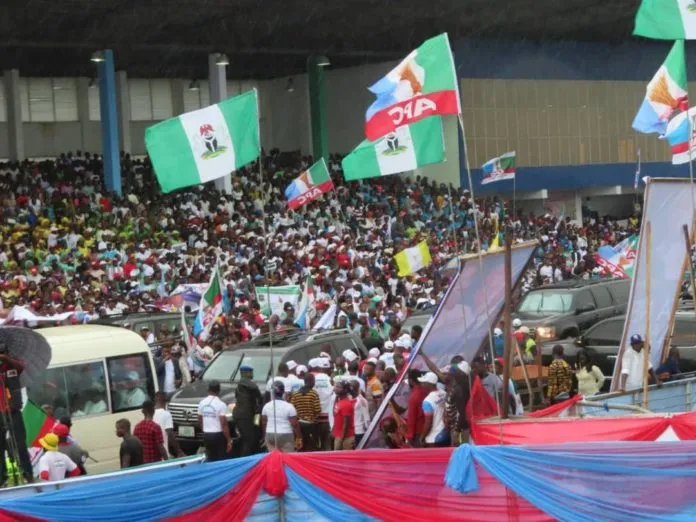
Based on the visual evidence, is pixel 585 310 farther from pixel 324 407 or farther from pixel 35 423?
pixel 35 423

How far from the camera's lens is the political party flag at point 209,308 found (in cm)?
2217

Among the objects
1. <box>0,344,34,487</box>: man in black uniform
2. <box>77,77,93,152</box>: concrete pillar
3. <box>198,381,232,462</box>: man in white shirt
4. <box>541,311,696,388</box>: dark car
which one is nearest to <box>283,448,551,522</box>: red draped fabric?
<box>0,344,34,487</box>: man in black uniform

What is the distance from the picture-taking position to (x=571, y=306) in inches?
1042

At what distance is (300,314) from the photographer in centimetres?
2433

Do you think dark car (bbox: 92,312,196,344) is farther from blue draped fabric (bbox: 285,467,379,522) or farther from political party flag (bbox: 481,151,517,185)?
political party flag (bbox: 481,151,517,185)

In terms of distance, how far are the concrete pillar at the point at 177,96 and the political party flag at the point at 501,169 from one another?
13473 millimetres

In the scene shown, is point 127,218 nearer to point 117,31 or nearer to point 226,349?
point 117,31

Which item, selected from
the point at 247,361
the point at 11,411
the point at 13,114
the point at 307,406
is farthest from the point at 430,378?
the point at 13,114

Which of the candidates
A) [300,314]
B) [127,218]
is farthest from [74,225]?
[300,314]

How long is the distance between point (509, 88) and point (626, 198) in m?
10.1

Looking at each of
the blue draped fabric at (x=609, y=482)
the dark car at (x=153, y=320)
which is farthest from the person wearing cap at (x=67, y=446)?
the dark car at (x=153, y=320)

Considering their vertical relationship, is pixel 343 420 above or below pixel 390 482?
below

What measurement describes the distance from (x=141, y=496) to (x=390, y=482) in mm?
1739

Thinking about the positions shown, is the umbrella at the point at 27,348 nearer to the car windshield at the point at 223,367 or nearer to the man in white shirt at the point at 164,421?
the man in white shirt at the point at 164,421
